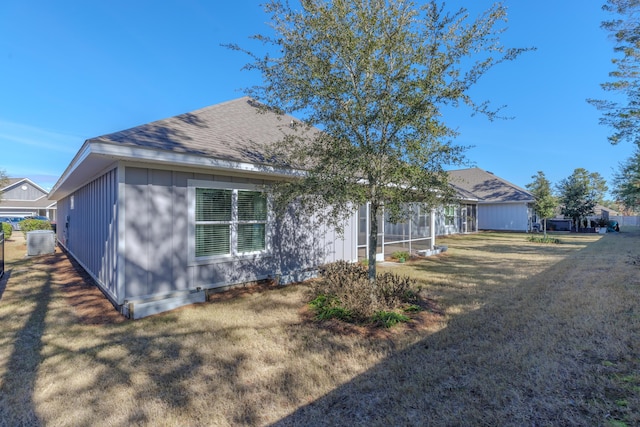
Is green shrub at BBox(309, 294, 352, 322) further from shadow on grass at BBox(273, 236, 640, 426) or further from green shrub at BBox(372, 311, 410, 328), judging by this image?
shadow on grass at BBox(273, 236, 640, 426)

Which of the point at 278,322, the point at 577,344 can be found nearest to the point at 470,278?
the point at 577,344

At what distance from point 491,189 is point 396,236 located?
23269mm

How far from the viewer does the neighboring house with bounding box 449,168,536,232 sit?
1093 inches

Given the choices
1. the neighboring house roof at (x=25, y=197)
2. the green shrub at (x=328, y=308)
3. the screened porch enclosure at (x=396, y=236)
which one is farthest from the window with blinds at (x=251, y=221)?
the neighboring house roof at (x=25, y=197)

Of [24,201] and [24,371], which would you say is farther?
[24,201]

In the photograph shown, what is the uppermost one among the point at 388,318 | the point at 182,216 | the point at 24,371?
the point at 182,216

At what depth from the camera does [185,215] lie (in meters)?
6.10

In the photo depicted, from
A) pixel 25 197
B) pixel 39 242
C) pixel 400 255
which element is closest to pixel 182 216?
pixel 400 255

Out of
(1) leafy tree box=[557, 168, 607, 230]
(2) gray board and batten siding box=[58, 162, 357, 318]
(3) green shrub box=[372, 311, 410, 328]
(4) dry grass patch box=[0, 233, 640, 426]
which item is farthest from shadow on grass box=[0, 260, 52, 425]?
(1) leafy tree box=[557, 168, 607, 230]

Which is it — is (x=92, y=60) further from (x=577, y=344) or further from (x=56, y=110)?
(x=577, y=344)

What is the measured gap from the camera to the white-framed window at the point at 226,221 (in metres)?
6.28

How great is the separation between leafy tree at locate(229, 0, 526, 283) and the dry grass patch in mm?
2101

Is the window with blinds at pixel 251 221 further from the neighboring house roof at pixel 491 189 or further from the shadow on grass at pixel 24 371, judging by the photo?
the neighboring house roof at pixel 491 189

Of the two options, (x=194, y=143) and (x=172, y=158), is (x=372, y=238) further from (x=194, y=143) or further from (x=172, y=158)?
(x=194, y=143)
